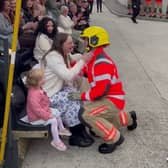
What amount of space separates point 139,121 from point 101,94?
116 centimetres

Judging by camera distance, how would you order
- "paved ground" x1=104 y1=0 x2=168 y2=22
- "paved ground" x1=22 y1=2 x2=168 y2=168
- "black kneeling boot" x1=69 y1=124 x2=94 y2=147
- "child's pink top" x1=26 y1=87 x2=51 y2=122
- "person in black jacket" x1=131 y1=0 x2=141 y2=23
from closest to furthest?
"child's pink top" x1=26 y1=87 x2=51 y2=122, "paved ground" x1=22 y1=2 x2=168 y2=168, "black kneeling boot" x1=69 y1=124 x2=94 y2=147, "person in black jacket" x1=131 y1=0 x2=141 y2=23, "paved ground" x1=104 y1=0 x2=168 y2=22

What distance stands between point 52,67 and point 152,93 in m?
2.64

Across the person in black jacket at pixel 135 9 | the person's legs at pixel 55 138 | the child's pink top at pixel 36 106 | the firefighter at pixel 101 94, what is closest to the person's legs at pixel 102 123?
the firefighter at pixel 101 94

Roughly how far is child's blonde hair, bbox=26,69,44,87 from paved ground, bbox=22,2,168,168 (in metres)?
0.83

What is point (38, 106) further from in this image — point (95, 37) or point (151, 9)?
point (151, 9)

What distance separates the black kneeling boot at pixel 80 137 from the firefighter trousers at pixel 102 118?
27 centimetres

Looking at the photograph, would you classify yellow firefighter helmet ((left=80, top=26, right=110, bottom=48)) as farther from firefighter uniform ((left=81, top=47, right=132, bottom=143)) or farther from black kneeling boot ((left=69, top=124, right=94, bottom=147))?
black kneeling boot ((left=69, top=124, right=94, bottom=147))

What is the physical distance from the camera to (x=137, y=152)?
187 inches

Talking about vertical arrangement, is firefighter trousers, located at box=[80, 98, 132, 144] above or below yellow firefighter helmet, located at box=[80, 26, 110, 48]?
below

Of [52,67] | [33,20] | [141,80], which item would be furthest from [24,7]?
[52,67]

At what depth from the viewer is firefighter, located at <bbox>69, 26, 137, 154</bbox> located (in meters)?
4.59

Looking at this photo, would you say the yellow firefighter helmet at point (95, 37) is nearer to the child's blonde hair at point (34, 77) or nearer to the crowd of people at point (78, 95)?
the crowd of people at point (78, 95)

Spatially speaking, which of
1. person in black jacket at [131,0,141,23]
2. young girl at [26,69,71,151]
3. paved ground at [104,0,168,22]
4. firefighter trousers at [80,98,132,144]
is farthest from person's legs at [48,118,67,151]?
paved ground at [104,0,168,22]

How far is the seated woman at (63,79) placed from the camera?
4.63m
